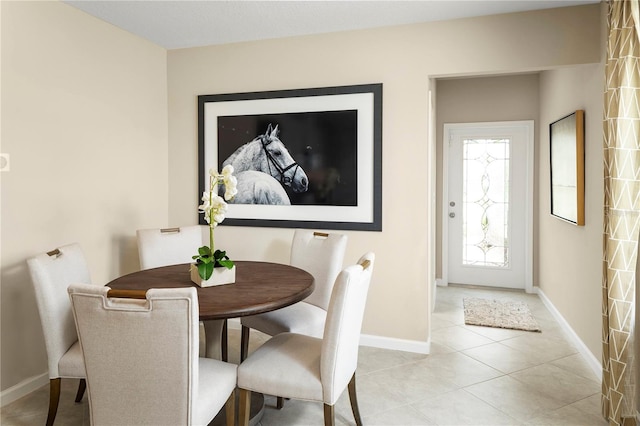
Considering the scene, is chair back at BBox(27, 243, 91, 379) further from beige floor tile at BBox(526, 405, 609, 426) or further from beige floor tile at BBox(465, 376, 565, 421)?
beige floor tile at BBox(526, 405, 609, 426)

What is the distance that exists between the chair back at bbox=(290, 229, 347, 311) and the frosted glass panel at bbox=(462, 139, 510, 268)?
9.82 ft

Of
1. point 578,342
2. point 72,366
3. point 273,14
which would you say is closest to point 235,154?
point 273,14

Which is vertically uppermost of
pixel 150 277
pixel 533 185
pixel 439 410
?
pixel 533 185

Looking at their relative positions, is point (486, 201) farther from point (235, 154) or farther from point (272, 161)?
point (235, 154)

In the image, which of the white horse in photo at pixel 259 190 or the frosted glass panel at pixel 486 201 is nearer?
the white horse in photo at pixel 259 190

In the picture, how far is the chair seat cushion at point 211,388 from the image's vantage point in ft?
5.69

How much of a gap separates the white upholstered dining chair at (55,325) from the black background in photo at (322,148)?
1890 mm

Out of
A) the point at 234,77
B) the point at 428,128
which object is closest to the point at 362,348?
the point at 428,128

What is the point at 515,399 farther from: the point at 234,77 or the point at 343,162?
the point at 234,77

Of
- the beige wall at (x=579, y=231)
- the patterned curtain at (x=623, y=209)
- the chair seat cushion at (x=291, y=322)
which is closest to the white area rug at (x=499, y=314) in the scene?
the beige wall at (x=579, y=231)

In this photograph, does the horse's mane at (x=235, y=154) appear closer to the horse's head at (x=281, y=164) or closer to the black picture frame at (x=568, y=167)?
the horse's head at (x=281, y=164)

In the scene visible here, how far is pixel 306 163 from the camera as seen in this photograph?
369 cm

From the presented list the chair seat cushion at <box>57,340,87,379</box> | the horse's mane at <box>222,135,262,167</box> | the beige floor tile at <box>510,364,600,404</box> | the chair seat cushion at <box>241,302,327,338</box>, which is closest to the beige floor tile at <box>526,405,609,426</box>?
the beige floor tile at <box>510,364,600,404</box>

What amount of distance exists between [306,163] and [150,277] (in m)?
1.65
